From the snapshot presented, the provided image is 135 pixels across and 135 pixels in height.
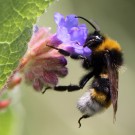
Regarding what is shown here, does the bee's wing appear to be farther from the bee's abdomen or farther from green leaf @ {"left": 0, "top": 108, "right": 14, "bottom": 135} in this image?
green leaf @ {"left": 0, "top": 108, "right": 14, "bottom": 135}

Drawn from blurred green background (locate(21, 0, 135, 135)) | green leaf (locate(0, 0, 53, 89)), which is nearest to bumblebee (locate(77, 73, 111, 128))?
green leaf (locate(0, 0, 53, 89))

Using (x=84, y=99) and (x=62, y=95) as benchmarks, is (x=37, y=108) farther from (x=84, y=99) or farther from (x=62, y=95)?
(x=84, y=99)

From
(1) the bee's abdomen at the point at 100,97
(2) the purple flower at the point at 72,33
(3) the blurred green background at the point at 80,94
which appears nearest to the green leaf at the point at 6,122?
(1) the bee's abdomen at the point at 100,97

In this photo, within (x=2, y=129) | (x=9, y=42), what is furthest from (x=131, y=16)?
(x=9, y=42)

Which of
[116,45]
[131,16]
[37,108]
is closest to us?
[116,45]

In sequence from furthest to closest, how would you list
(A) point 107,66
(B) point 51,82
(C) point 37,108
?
(C) point 37,108 → (A) point 107,66 → (B) point 51,82

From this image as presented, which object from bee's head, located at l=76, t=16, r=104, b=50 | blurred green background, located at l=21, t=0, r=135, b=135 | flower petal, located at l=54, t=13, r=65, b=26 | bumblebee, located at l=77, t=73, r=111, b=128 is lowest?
blurred green background, located at l=21, t=0, r=135, b=135
